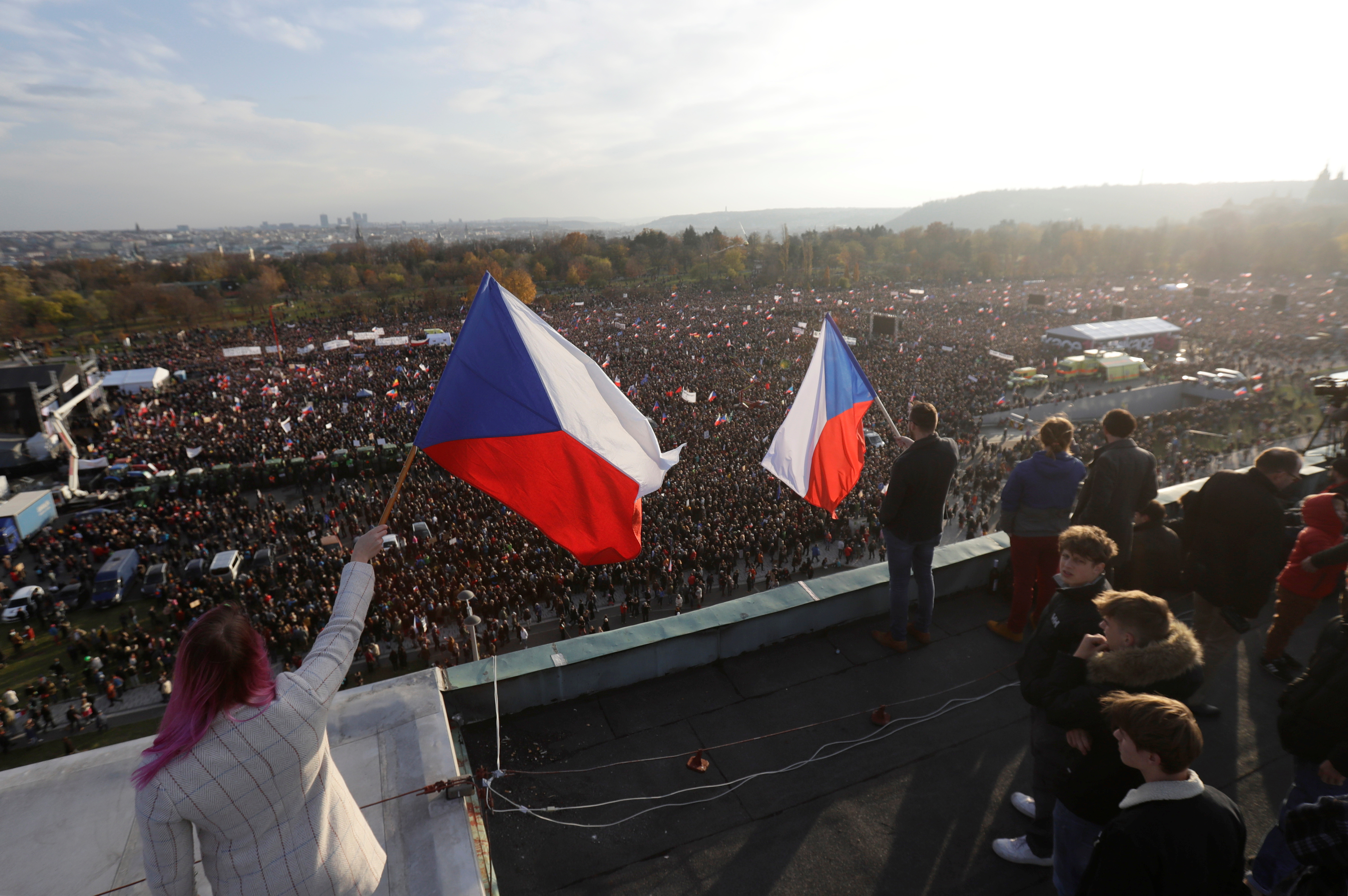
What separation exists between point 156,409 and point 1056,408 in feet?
149

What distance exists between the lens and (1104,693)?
2.38 m

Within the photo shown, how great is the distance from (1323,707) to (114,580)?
2036 cm

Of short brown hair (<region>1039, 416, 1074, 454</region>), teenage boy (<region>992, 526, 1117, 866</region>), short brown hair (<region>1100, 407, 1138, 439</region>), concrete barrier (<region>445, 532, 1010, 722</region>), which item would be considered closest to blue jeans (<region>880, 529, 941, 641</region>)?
concrete barrier (<region>445, 532, 1010, 722</region>)

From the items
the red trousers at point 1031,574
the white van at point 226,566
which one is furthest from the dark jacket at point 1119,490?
the white van at point 226,566

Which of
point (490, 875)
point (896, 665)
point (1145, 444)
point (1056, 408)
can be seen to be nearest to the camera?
point (490, 875)

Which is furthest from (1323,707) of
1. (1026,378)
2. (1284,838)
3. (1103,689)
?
(1026,378)

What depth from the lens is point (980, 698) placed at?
4.24 metres

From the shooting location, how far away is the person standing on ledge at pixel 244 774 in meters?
1.53

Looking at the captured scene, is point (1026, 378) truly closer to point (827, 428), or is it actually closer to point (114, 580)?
point (827, 428)

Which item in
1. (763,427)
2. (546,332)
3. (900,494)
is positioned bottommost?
(763,427)

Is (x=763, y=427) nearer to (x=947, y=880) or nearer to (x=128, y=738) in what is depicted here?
(x=128, y=738)

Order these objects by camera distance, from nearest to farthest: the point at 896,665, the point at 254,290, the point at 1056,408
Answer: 1. the point at 896,665
2. the point at 1056,408
3. the point at 254,290

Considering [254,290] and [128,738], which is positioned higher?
[254,290]

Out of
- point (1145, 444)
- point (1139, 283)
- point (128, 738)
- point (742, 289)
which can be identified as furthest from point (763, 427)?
point (1139, 283)
